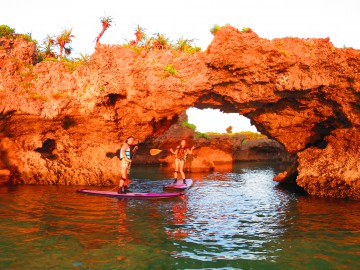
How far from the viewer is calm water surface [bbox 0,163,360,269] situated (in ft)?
27.3

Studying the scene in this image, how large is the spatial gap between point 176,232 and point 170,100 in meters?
9.72

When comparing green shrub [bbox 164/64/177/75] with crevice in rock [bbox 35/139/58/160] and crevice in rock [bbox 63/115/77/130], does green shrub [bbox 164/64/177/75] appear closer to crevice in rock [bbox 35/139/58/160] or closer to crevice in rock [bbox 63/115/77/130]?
crevice in rock [bbox 63/115/77/130]

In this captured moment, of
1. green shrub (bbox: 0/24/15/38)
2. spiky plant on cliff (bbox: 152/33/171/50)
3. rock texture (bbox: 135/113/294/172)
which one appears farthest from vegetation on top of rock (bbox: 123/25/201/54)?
rock texture (bbox: 135/113/294/172)

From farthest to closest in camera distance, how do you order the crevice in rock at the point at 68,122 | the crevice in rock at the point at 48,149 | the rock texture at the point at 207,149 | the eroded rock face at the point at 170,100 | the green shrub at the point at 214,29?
the rock texture at the point at 207,149
the crevice in rock at the point at 48,149
the crevice in rock at the point at 68,122
the green shrub at the point at 214,29
the eroded rock face at the point at 170,100

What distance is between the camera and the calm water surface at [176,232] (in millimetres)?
8336

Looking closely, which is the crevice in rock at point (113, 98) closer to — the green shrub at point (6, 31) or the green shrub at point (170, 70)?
the green shrub at point (170, 70)

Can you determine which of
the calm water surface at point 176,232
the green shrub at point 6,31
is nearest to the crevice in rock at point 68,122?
the calm water surface at point 176,232

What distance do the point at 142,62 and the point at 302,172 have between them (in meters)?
10.2

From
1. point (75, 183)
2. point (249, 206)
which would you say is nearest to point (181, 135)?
point (75, 183)

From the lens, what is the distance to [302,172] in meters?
19.2

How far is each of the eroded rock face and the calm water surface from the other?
3.75m

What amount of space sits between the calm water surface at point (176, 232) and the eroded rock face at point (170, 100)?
375cm

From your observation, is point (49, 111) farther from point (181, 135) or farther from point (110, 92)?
point (181, 135)

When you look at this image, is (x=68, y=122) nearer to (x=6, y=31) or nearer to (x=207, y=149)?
(x=6, y=31)
